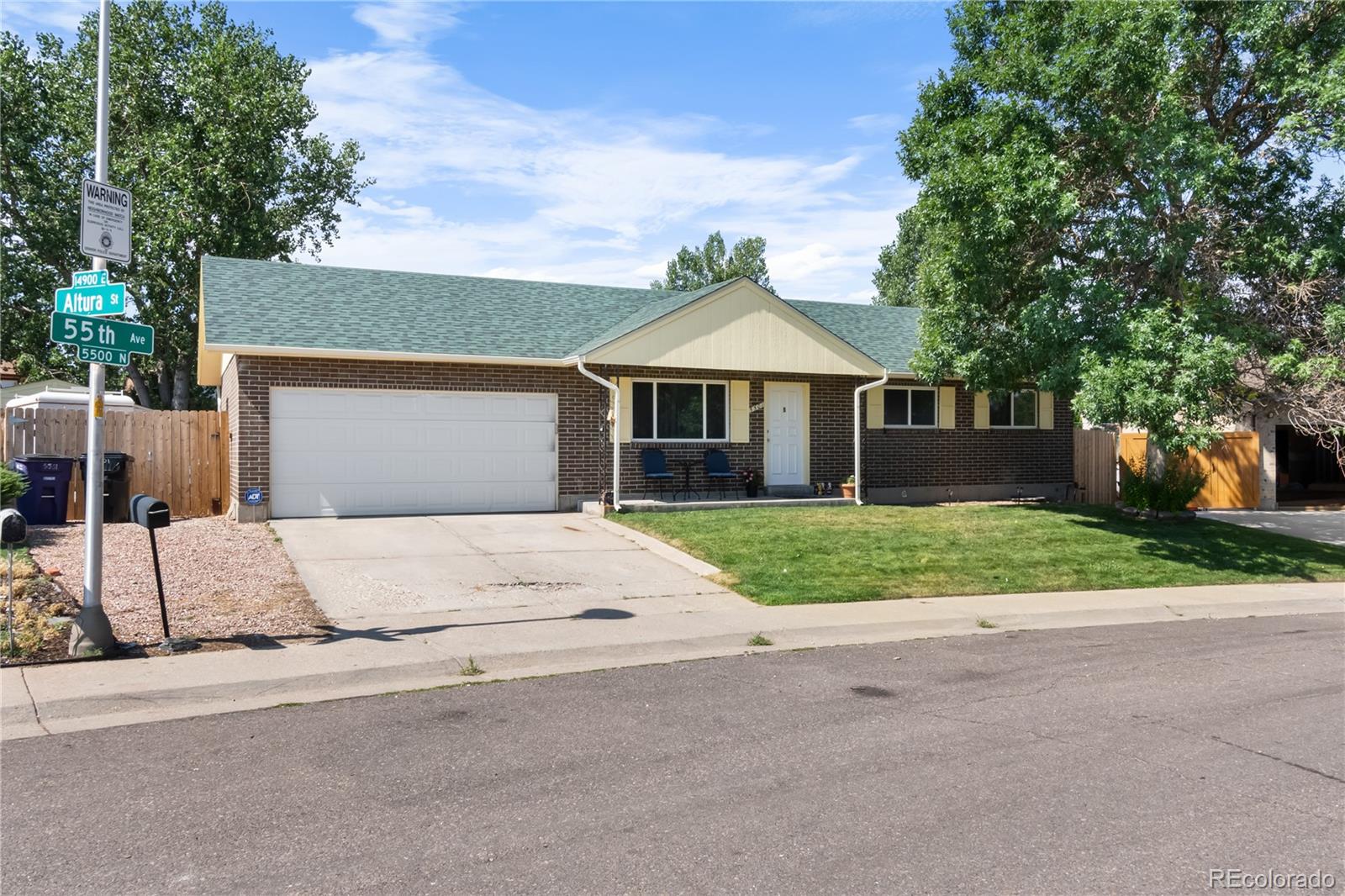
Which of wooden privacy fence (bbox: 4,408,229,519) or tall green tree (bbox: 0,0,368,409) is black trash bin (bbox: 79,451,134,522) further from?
tall green tree (bbox: 0,0,368,409)

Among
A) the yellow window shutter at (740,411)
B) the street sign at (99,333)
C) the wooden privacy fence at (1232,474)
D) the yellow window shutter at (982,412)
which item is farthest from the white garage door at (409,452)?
the wooden privacy fence at (1232,474)

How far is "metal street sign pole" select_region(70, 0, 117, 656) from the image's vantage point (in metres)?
7.52

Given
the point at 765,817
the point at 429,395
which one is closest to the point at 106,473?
the point at 429,395

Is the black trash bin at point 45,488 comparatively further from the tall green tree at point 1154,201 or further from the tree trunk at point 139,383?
the tree trunk at point 139,383

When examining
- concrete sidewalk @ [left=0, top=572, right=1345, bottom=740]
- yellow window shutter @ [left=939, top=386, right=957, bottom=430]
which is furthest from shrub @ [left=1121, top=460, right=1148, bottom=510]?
concrete sidewalk @ [left=0, top=572, right=1345, bottom=740]

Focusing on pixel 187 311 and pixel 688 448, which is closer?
pixel 688 448

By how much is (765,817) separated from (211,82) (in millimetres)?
32269

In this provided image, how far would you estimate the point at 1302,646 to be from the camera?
352 inches

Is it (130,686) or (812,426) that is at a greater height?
(812,426)

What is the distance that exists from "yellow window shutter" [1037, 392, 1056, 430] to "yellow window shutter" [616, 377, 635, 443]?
986 cm

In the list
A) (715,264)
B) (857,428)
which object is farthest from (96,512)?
(715,264)

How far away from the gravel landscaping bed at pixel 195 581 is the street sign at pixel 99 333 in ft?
8.03

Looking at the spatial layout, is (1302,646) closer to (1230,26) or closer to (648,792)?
(648,792)

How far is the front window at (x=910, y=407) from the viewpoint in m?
20.5
